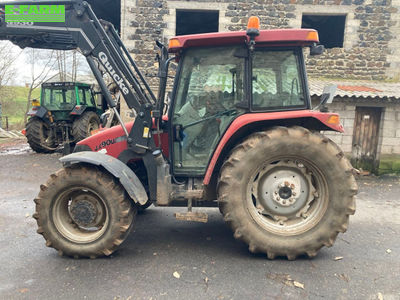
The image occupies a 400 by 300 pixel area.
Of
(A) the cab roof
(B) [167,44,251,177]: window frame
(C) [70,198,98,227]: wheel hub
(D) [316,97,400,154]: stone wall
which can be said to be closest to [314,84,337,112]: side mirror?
(A) the cab roof

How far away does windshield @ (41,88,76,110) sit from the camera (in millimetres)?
11211

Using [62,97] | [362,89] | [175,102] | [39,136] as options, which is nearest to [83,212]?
[175,102]

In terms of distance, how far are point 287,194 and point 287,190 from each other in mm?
46

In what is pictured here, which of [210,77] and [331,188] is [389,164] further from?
[210,77]

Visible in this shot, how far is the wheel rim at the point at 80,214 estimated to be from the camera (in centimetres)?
322

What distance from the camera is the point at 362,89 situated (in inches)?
337

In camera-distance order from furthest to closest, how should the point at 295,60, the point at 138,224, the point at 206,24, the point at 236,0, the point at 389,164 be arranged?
the point at 206,24, the point at 236,0, the point at 389,164, the point at 138,224, the point at 295,60

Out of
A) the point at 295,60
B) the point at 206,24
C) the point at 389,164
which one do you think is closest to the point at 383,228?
the point at 295,60

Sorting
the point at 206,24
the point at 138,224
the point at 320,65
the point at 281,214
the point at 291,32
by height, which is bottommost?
the point at 138,224

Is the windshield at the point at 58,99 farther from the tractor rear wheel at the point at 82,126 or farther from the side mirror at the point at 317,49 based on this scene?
the side mirror at the point at 317,49

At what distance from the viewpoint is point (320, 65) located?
10070 millimetres

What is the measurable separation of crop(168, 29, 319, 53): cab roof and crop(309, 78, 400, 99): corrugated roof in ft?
16.3

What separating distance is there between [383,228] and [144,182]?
11.9 ft

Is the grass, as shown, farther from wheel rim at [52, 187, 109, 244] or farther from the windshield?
wheel rim at [52, 187, 109, 244]
